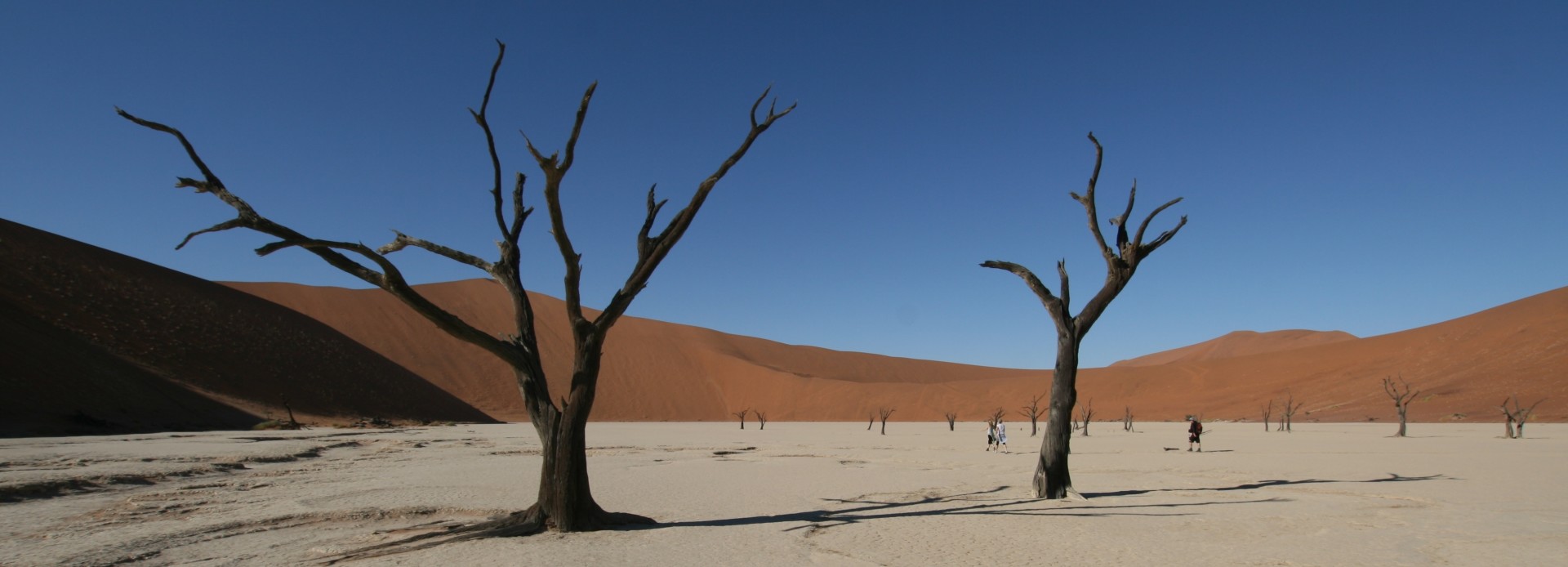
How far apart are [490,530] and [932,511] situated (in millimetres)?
4695

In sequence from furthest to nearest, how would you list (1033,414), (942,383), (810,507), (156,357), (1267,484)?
(942,383), (156,357), (1033,414), (1267,484), (810,507)

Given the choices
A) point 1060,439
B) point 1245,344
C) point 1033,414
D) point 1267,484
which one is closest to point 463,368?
point 1033,414

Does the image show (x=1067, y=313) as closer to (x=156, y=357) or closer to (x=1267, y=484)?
(x=1267, y=484)

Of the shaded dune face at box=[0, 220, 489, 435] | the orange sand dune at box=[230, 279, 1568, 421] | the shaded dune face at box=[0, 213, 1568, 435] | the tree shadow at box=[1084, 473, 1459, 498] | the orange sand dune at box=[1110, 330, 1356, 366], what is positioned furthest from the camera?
the orange sand dune at box=[1110, 330, 1356, 366]

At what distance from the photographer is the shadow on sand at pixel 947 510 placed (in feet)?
26.6

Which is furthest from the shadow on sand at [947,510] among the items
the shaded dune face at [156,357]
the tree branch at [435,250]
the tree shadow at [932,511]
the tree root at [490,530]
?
the shaded dune face at [156,357]

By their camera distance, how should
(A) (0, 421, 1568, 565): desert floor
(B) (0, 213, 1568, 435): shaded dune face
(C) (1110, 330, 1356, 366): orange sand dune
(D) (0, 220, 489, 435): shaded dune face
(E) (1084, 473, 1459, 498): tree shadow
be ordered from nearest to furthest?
(A) (0, 421, 1568, 565): desert floor → (E) (1084, 473, 1459, 498): tree shadow → (D) (0, 220, 489, 435): shaded dune face → (B) (0, 213, 1568, 435): shaded dune face → (C) (1110, 330, 1356, 366): orange sand dune

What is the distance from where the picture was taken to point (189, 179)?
21.6 ft

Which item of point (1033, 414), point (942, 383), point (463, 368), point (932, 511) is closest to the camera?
point (932, 511)

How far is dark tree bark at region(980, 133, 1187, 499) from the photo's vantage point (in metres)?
10.3

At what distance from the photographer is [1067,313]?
10664mm

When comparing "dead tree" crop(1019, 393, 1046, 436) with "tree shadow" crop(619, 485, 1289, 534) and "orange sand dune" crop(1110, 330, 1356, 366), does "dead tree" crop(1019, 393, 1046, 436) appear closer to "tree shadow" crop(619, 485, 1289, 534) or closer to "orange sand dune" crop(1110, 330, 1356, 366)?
"tree shadow" crop(619, 485, 1289, 534)

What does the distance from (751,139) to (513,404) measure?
62.2 meters

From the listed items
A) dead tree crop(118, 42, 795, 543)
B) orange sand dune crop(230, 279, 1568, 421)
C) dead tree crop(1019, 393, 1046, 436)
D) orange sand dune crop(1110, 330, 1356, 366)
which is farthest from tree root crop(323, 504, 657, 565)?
orange sand dune crop(1110, 330, 1356, 366)
